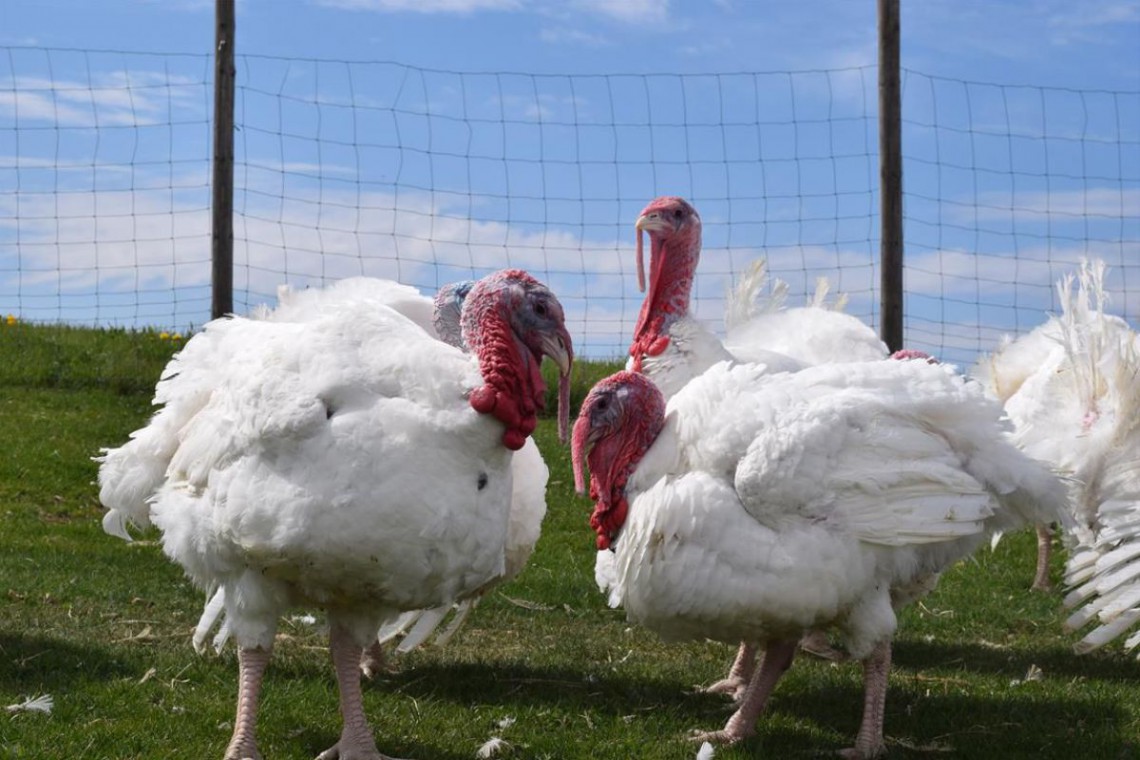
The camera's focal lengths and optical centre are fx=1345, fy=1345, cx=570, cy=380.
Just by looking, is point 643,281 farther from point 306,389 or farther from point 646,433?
point 306,389

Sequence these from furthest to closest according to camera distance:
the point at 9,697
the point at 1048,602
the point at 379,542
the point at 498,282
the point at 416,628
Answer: the point at 1048,602 → the point at 416,628 → the point at 9,697 → the point at 498,282 → the point at 379,542

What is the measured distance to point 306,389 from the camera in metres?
4.66

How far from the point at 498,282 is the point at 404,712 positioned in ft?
6.29

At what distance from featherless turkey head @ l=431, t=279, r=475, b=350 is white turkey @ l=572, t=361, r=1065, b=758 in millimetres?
926

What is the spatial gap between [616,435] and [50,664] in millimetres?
2708

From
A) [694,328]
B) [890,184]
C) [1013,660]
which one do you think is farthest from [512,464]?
[890,184]

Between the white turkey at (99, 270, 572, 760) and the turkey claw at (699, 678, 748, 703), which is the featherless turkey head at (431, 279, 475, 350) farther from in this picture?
the turkey claw at (699, 678, 748, 703)

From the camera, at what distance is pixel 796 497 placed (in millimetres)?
5004

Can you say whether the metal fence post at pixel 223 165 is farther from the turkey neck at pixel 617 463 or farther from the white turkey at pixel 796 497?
the turkey neck at pixel 617 463

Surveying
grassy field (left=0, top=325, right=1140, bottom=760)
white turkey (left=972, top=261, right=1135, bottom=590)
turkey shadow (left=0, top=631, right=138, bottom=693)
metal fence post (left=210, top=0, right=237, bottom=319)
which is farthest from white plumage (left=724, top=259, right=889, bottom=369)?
metal fence post (left=210, top=0, right=237, bottom=319)

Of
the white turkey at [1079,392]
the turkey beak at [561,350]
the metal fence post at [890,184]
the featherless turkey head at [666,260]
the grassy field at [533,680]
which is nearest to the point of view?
the turkey beak at [561,350]

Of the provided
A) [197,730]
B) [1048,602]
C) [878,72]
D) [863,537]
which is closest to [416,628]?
[197,730]

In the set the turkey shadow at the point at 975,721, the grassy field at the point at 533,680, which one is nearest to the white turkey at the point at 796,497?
the turkey shadow at the point at 975,721

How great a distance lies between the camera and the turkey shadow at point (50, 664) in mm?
5641
